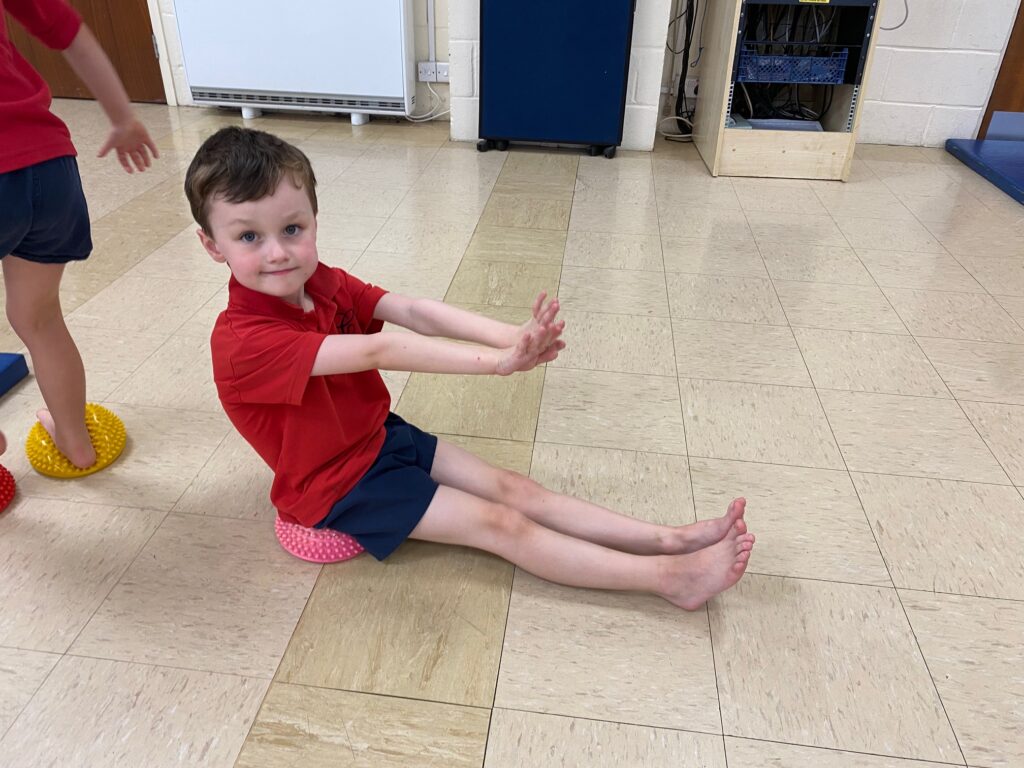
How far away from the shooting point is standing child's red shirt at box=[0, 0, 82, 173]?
1.02 metres

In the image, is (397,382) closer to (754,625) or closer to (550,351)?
(550,351)

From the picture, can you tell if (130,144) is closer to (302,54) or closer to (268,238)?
(268,238)

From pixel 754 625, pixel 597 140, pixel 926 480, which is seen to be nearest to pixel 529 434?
pixel 754 625

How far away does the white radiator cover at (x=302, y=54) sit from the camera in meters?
3.67

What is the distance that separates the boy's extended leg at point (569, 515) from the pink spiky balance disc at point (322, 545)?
18cm

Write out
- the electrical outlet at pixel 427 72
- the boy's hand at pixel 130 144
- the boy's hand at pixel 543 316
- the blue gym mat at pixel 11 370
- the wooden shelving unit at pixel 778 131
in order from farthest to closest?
the electrical outlet at pixel 427 72 < the wooden shelving unit at pixel 778 131 < the blue gym mat at pixel 11 370 < the boy's hand at pixel 130 144 < the boy's hand at pixel 543 316

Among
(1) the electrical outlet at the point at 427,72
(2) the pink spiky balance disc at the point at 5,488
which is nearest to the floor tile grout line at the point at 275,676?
(2) the pink spiky balance disc at the point at 5,488

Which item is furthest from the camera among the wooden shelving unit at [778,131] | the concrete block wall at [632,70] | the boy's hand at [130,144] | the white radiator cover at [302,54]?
the white radiator cover at [302,54]

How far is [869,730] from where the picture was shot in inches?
40.4

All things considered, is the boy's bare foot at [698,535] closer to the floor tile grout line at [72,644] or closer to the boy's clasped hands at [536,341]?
the boy's clasped hands at [536,341]

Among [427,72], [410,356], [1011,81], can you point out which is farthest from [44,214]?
[1011,81]

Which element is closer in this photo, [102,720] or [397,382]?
[102,720]

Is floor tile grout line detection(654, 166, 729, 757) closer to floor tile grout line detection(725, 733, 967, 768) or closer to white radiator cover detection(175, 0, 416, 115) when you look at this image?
floor tile grout line detection(725, 733, 967, 768)

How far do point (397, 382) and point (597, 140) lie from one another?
2.16m
